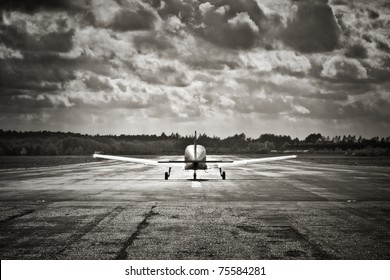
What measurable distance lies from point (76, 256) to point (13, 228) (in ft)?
14.9

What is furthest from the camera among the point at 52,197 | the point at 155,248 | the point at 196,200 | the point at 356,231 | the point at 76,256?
the point at 52,197

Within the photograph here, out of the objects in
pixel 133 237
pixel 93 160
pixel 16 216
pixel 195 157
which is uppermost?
pixel 195 157

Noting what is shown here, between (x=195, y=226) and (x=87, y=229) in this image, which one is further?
(x=195, y=226)

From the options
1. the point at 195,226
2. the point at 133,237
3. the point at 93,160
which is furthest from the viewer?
the point at 93,160

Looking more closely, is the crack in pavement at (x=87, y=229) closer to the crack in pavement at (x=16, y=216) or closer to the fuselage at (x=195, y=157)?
the crack in pavement at (x=16, y=216)

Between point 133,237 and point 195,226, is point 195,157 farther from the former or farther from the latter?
point 133,237

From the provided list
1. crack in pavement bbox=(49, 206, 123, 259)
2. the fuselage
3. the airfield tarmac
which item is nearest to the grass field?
the fuselage

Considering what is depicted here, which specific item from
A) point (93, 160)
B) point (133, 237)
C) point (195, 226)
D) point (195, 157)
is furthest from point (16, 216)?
point (93, 160)

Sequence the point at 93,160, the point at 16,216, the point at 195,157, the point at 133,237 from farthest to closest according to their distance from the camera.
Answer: the point at 93,160, the point at 195,157, the point at 16,216, the point at 133,237

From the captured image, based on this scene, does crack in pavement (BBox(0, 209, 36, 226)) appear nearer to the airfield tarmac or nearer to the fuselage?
the airfield tarmac

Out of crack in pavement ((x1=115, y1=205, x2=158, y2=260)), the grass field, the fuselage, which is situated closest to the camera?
crack in pavement ((x1=115, y1=205, x2=158, y2=260))
